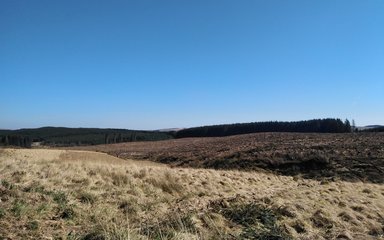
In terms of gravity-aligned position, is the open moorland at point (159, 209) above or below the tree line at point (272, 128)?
below

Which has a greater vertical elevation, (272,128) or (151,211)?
(272,128)

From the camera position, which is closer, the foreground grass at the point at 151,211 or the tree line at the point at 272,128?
the foreground grass at the point at 151,211

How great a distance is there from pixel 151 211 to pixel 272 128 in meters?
111

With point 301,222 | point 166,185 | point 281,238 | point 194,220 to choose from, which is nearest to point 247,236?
point 281,238

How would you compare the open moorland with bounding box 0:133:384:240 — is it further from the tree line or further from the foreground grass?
the tree line

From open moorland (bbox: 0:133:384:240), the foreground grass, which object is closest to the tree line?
open moorland (bbox: 0:133:384:240)

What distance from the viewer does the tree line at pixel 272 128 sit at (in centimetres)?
10438

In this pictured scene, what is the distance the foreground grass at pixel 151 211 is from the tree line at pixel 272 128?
93.3 meters

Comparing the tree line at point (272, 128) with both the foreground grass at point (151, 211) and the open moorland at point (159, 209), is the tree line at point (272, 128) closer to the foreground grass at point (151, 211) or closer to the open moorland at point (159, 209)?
the open moorland at point (159, 209)

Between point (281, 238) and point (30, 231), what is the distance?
15.0 ft

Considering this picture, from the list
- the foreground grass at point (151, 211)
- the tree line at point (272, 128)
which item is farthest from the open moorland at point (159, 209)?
the tree line at point (272, 128)

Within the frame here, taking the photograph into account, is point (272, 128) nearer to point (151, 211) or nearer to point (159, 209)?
point (159, 209)

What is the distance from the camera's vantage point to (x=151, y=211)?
10.4m

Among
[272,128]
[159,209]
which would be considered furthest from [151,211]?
[272,128]
